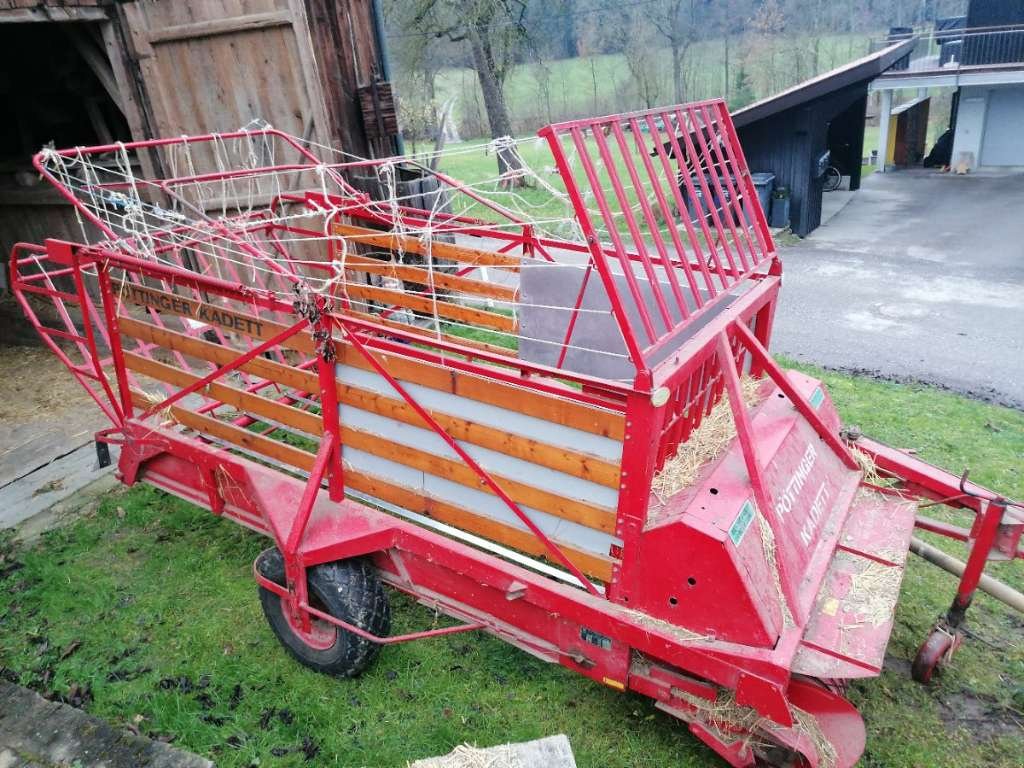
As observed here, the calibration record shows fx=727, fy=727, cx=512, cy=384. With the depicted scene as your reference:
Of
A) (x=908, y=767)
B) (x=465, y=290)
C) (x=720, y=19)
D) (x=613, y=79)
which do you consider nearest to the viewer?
(x=908, y=767)

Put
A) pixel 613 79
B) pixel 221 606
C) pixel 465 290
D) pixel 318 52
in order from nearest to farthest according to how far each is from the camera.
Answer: pixel 221 606
pixel 465 290
pixel 318 52
pixel 613 79

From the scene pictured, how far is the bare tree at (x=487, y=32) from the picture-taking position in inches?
731

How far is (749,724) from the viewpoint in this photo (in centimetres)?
299

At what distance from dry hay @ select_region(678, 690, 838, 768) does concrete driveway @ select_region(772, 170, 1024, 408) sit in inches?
218

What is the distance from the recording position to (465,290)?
203 inches

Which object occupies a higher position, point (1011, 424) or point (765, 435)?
point (765, 435)

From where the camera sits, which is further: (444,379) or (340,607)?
(340,607)

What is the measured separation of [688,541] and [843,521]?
3.82 feet

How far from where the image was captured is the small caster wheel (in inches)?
137

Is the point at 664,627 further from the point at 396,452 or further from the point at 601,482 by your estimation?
the point at 396,452

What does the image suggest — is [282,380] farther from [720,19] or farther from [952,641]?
[720,19]

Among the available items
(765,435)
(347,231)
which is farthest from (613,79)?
(765,435)

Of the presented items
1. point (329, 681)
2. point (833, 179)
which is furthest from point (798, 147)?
point (329, 681)

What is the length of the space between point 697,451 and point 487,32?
19.4 m
